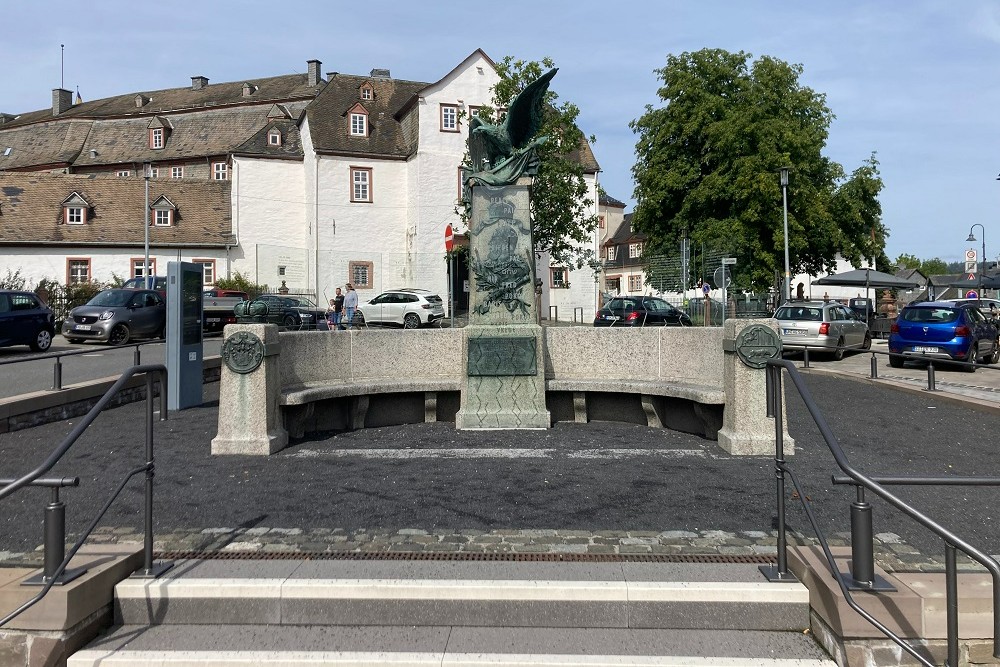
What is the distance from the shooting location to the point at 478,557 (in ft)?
15.1

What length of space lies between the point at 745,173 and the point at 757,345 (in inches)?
1107

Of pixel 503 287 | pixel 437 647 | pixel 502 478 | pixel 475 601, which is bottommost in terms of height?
pixel 437 647

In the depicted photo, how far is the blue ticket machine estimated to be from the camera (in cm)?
1115

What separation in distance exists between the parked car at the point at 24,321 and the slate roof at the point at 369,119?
23.5 m

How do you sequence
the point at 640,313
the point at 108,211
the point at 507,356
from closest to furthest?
1. the point at 507,356
2. the point at 640,313
3. the point at 108,211

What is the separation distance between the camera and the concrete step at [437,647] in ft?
12.2

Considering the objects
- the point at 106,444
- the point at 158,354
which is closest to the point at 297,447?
the point at 106,444

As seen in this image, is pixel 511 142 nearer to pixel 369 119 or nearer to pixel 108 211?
pixel 369 119

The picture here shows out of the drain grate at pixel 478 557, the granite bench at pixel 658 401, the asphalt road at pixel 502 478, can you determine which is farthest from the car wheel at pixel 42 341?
the drain grate at pixel 478 557

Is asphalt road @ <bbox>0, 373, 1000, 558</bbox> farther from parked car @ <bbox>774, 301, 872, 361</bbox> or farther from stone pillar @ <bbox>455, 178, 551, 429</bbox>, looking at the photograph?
parked car @ <bbox>774, 301, 872, 361</bbox>

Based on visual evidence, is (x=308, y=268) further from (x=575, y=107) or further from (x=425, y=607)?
(x=425, y=607)

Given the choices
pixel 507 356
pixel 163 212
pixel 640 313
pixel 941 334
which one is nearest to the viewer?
pixel 507 356

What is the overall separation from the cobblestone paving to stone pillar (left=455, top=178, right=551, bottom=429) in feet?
12.9

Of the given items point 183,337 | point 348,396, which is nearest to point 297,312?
point 183,337
